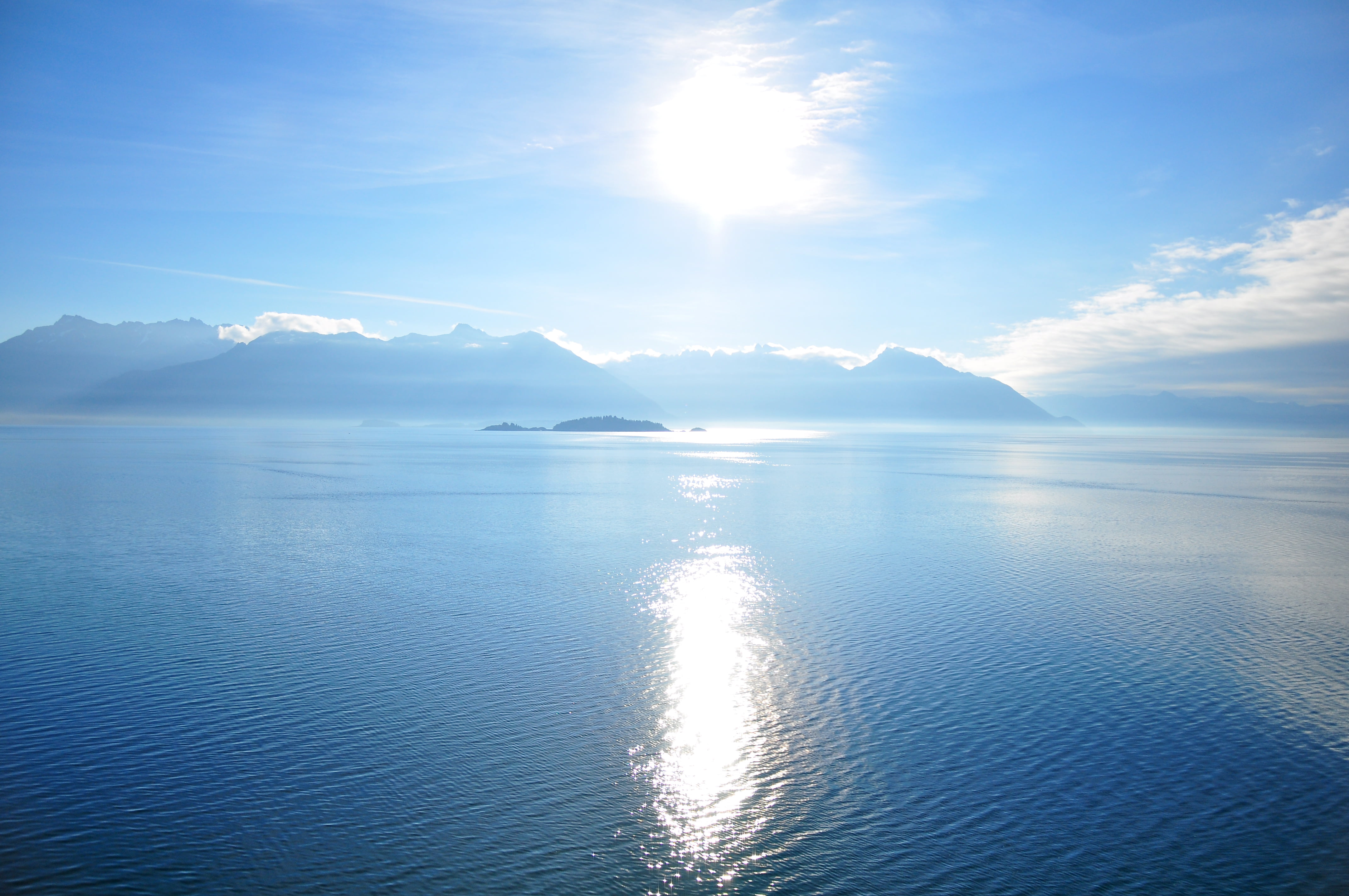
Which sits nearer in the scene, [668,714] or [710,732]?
[710,732]

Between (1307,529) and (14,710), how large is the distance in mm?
53509

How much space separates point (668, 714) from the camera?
615 inches

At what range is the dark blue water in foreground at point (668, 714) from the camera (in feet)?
35.1

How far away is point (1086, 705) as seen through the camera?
53.2 ft

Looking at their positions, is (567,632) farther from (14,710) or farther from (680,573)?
(14,710)

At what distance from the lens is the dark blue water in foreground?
422 inches

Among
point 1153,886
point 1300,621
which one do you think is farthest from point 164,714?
point 1300,621

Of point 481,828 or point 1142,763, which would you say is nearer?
point 481,828

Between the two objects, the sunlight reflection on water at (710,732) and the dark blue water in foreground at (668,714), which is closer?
the dark blue water in foreground at (668,714)

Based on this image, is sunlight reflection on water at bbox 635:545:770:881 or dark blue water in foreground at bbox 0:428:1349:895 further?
sunlight reflection on water at bbox 635:545:770:881

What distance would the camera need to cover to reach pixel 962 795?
12.5m

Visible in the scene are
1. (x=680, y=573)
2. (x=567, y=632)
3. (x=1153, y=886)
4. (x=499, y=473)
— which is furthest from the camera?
(x=499, y=473)

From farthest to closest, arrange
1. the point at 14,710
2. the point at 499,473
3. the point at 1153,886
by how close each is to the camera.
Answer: the point at 499,473, the point at 14,710, the point at 1153,886

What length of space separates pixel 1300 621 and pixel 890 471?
6891 centimetres
